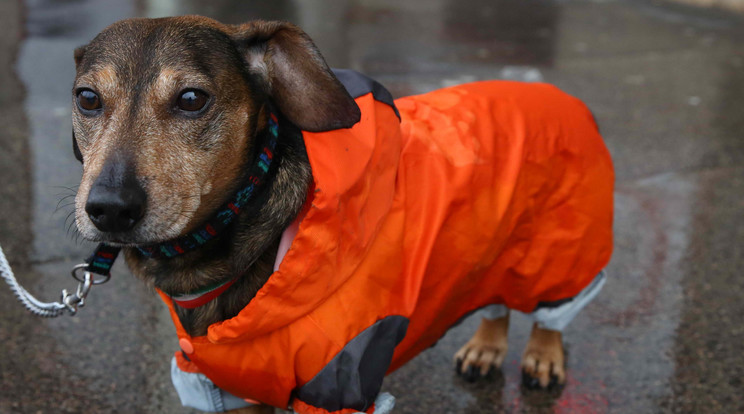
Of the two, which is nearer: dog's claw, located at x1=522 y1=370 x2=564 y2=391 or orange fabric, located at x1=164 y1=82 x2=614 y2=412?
orange fabric, located at x1=164 y1=82 x2=614 y2=412

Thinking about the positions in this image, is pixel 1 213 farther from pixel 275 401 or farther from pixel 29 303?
pixel 275 401

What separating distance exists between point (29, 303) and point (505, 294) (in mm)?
1744

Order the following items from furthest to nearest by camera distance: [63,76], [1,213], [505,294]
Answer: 1. [63,76]
2. [1,213]
3. [505,294]

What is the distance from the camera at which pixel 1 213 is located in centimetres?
448

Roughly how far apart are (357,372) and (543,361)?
1.32m

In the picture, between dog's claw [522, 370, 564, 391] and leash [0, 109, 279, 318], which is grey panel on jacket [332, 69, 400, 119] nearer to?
leash [0, 109, 279, 318]

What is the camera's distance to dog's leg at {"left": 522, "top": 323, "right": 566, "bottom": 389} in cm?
321

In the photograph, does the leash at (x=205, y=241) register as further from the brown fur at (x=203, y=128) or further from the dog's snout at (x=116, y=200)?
the dog's snout at (x=116, y=200)

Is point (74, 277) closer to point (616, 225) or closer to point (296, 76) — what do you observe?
point (296, 76)

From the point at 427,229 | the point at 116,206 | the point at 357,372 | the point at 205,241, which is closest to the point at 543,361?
the point at 427,229

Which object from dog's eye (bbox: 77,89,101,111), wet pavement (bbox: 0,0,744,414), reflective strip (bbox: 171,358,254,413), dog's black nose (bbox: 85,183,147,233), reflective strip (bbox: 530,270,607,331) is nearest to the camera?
dog's black nose (bbox: 85,183,147,233)

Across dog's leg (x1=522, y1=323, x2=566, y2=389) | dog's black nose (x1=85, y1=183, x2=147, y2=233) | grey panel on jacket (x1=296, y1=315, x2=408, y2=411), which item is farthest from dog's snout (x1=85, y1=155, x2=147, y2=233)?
dog's leg (x1=522, y1=323, x2=566, y2=389)

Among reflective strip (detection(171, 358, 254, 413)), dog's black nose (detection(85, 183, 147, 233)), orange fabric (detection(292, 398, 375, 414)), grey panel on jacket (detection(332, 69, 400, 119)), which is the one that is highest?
grey panel on jacket (detection(332, 69, 400, 119))

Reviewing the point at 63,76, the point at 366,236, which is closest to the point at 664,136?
the point at 366,236
